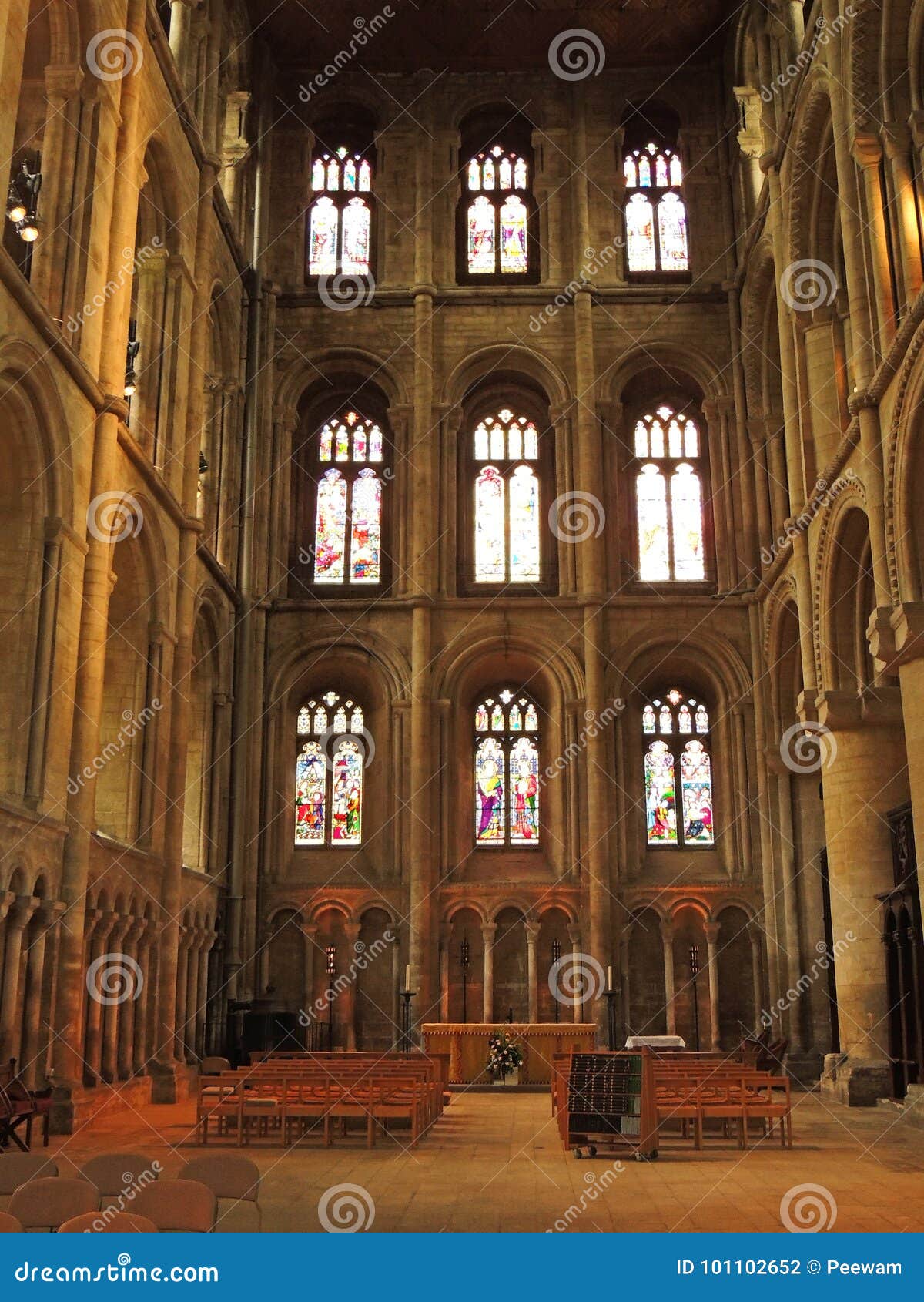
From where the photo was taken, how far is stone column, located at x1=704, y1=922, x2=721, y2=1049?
83.3 feet

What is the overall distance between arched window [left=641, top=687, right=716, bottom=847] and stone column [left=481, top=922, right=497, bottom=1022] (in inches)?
149

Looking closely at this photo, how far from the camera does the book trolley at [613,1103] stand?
12438 millimetres

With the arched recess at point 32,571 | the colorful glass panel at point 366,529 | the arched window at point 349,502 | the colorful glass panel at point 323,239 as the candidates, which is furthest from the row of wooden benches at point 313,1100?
the colorful glass panel at point 323,239

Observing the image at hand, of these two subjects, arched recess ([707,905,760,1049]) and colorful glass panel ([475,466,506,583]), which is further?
colorful glass panel ([475,466,506,583])

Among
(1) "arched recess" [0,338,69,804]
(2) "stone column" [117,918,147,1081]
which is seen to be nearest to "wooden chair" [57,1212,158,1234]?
(1) "arched recess" [0,338,69,804]

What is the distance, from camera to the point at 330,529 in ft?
94.3

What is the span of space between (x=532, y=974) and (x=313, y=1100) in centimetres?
1262

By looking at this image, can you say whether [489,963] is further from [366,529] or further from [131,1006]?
[366,529]

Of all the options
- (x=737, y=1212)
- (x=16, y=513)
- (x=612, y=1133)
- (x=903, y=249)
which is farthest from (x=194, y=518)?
(x=737, y=1212)

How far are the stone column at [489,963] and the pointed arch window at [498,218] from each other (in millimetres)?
14464

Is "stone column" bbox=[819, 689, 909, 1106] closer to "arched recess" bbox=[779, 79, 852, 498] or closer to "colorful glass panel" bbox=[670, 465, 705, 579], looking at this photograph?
"arched recess" bbox=[779, 79, 852, 498]

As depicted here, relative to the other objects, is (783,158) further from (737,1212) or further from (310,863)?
(737,1212)

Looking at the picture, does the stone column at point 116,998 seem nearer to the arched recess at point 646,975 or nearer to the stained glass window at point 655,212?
the arched recess at point 646,975

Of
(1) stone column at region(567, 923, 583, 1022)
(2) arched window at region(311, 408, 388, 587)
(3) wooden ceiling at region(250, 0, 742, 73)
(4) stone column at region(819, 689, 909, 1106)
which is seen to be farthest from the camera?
(3) wooden ceiling at region(250, 0, 742, 73)
